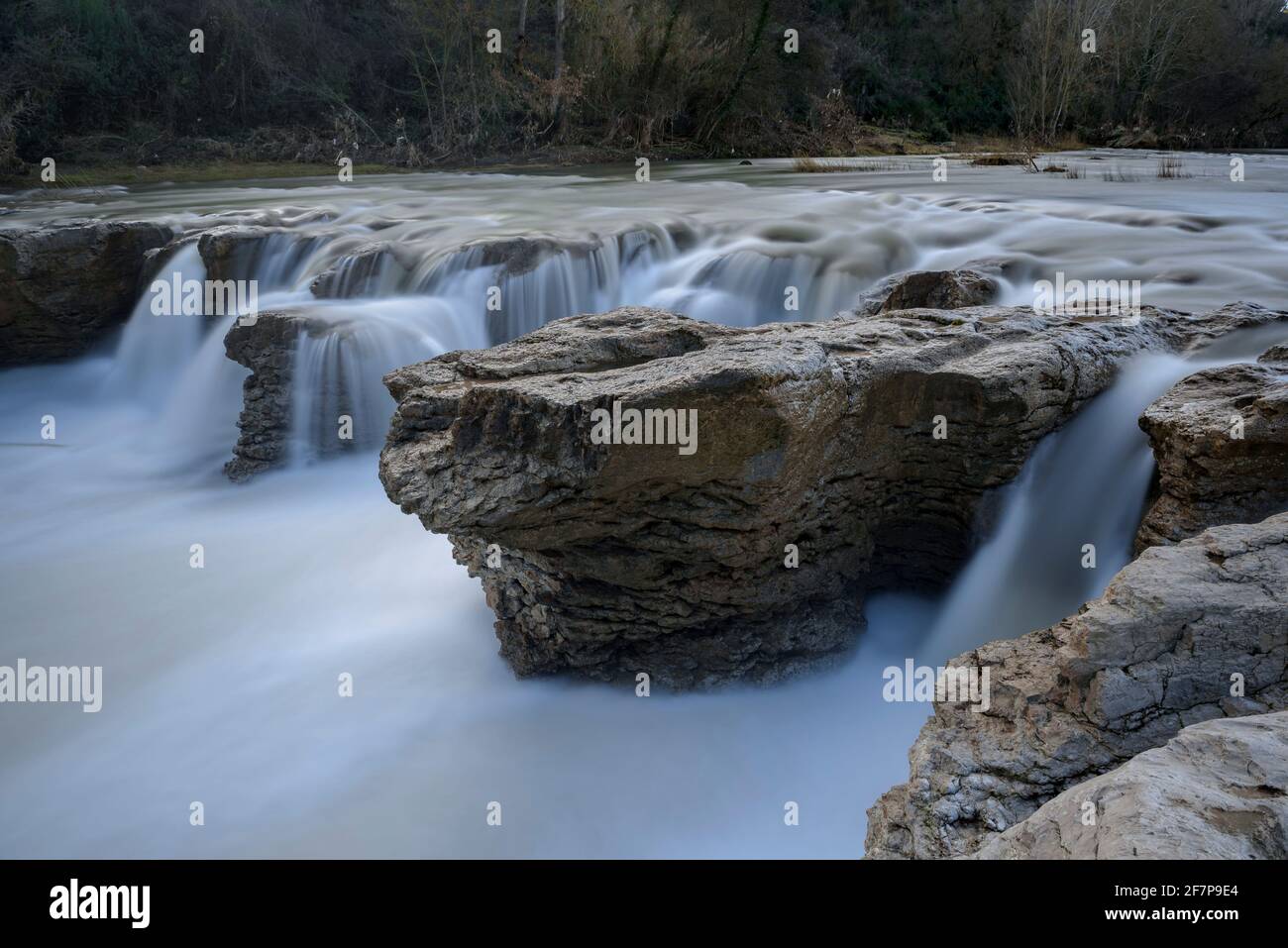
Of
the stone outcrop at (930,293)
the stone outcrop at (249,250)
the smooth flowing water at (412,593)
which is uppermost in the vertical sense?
the stone outcrop at (249,250)

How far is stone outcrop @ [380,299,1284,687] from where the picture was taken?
3.44 m

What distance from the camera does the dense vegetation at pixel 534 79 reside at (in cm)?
1858

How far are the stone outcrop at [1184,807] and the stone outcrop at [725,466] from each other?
5.73 ft

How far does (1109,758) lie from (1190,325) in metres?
3.28

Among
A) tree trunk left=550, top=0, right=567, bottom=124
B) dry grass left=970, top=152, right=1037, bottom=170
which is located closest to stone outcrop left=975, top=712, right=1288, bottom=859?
dry grass left=970, top=152, right=1037, bottom=170

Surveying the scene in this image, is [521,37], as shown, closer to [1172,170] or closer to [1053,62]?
[1053,62]

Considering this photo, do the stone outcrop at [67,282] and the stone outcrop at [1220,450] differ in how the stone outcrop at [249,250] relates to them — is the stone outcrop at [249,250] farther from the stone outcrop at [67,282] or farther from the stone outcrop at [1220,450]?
the stone outcrop at [1220,450]

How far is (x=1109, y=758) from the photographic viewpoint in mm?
2287

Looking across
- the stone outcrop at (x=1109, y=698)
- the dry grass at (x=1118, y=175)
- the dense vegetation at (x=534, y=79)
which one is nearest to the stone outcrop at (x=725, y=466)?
the stone outcrop at (x=1109, y=698)

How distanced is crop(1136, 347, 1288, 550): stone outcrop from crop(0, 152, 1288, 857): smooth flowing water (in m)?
0.34

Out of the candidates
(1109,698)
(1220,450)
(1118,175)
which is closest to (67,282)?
(1220,450)

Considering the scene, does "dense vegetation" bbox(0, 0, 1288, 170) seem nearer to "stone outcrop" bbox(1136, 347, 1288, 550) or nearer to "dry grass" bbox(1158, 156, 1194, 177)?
"dry grass" bbox(1158, 156, 1194, 177)

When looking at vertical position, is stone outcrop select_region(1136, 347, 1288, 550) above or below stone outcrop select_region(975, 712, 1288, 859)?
above

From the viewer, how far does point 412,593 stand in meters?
5.22
